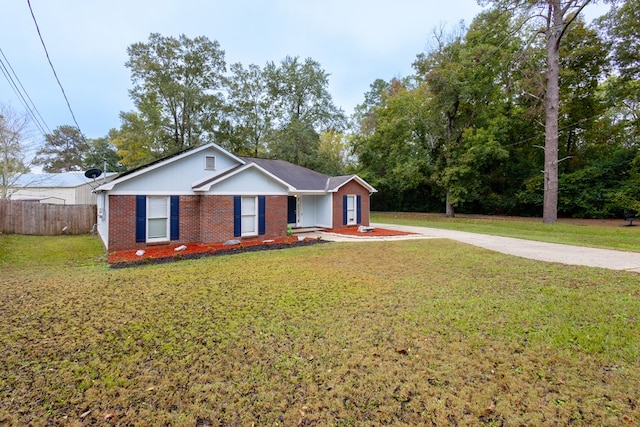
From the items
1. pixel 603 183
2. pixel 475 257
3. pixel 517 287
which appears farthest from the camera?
pixel 603 183

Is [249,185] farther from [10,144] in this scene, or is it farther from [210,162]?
[10,144]

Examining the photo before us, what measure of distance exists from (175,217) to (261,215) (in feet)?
10.8

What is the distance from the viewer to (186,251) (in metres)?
10.6

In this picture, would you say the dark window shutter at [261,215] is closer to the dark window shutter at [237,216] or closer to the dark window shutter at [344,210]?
the dark window shutter at [237,216]

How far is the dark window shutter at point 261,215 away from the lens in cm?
1323

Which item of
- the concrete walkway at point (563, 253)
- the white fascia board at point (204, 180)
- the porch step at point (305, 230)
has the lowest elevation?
the concrete walkway at point (563, 253)

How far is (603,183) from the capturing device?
74.1 feet

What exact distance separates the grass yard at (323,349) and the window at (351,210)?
10.7m

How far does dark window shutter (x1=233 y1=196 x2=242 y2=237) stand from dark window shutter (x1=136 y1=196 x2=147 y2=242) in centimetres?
311

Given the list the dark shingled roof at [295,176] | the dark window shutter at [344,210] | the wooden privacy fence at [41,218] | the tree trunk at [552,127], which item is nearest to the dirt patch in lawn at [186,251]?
the dark shingled roof at [295,176]

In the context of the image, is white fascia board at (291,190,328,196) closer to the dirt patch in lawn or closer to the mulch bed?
the mulch bed

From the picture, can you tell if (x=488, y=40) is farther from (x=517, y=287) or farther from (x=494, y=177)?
(x=517, y=287)

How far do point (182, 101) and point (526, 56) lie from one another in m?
25.5

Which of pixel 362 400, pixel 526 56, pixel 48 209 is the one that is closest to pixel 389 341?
pixel 362 400
